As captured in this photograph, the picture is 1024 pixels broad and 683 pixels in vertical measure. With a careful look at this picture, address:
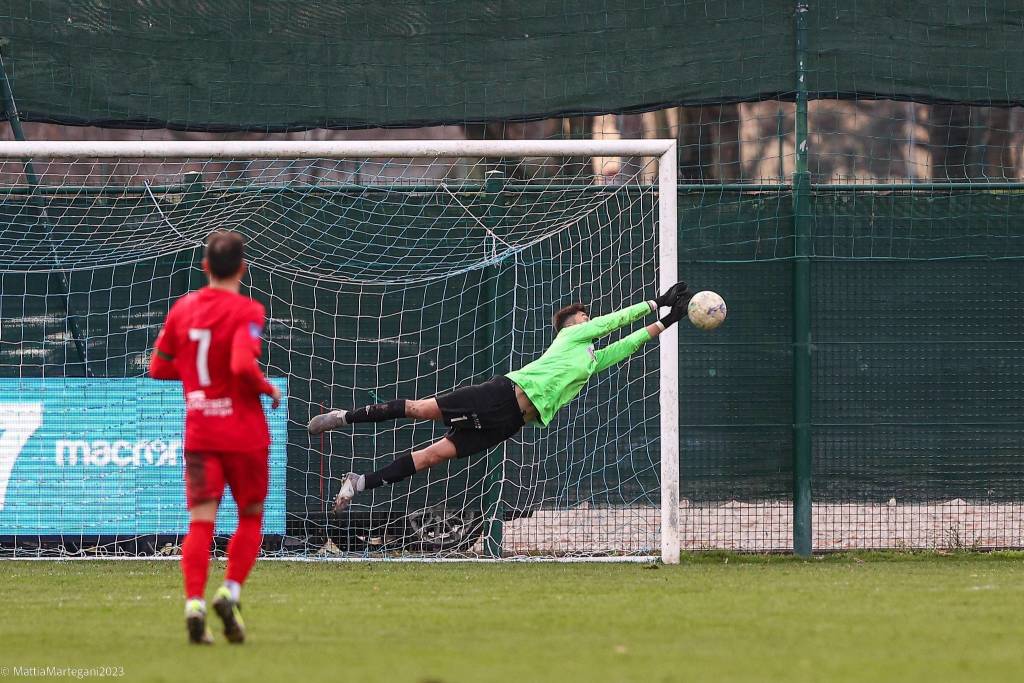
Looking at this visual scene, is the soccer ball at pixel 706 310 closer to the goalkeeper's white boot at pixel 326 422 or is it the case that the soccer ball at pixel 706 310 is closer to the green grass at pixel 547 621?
the green grass at pixel 547 621

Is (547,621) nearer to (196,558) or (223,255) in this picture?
(196,558)

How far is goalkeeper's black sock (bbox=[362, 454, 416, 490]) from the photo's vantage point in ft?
30.6

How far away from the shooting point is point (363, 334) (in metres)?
10.8

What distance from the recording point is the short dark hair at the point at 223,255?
591 centimetres

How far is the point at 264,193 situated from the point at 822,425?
4.94 meters

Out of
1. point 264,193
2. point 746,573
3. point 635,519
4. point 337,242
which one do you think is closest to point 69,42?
point 264,193

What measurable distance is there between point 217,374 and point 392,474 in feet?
11.7

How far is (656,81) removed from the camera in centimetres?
1077

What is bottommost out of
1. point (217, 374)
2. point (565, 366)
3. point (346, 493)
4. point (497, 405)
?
point (346, 493)

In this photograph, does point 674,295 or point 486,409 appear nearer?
point 674,295

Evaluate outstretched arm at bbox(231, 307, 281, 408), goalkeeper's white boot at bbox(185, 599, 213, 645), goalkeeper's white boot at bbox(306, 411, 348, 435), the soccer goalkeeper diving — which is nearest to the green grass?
goalkeeper's white boot at bbox(185, 599, 213, 645)

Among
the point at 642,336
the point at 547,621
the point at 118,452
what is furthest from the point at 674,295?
the point at 118,452

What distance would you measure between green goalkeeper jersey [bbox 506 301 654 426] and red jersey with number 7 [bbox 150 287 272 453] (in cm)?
354

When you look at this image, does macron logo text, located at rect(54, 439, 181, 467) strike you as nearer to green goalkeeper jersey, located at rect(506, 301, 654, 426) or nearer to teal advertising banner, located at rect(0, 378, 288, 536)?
teal advertising banner, located at rect(0, 378, 288, 536)
